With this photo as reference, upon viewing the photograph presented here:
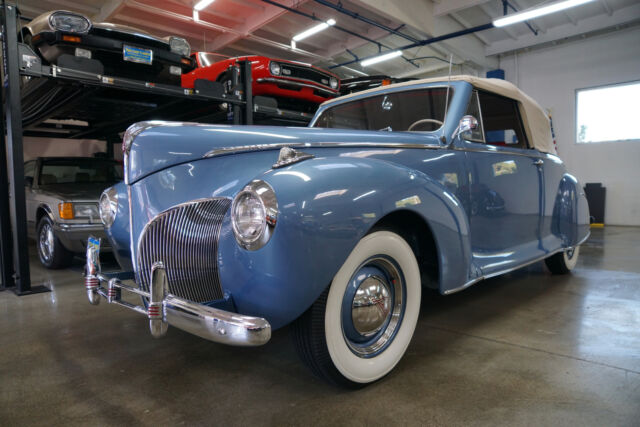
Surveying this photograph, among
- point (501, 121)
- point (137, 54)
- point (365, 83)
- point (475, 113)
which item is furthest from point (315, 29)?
point (475, 113)

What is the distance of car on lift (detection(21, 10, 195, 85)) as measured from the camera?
3.60m

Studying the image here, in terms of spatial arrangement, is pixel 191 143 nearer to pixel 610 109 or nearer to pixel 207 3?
pixel 207 3

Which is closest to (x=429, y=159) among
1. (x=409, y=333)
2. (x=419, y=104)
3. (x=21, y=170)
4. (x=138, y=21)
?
(x=419, y=104)

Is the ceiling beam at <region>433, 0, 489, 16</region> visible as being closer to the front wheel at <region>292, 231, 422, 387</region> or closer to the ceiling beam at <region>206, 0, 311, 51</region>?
the ceiling beam at <region>206, 0, 311, 51</region>

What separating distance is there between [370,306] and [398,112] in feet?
4.66

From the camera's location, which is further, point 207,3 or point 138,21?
point 138,21

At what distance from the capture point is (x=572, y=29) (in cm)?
985

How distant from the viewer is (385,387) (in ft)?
5.50

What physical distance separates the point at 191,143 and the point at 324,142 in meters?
0.58

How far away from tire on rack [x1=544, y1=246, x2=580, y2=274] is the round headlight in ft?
12.4

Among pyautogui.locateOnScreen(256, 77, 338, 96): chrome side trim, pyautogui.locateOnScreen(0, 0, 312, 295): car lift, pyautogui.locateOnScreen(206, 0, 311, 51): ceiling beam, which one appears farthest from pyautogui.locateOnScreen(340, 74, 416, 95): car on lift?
pyautogui.locateOnScreen(206, 0, 311, 51): ceiling beam

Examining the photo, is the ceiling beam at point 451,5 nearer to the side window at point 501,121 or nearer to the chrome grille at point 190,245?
the side window at point 501,121

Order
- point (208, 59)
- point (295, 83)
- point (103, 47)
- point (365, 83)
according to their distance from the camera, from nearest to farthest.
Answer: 1. point (103, 47)
2. point (295, 83)
3. point (208, 59)
4. point (365, 83)

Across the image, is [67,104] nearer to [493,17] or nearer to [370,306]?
[370,306]
